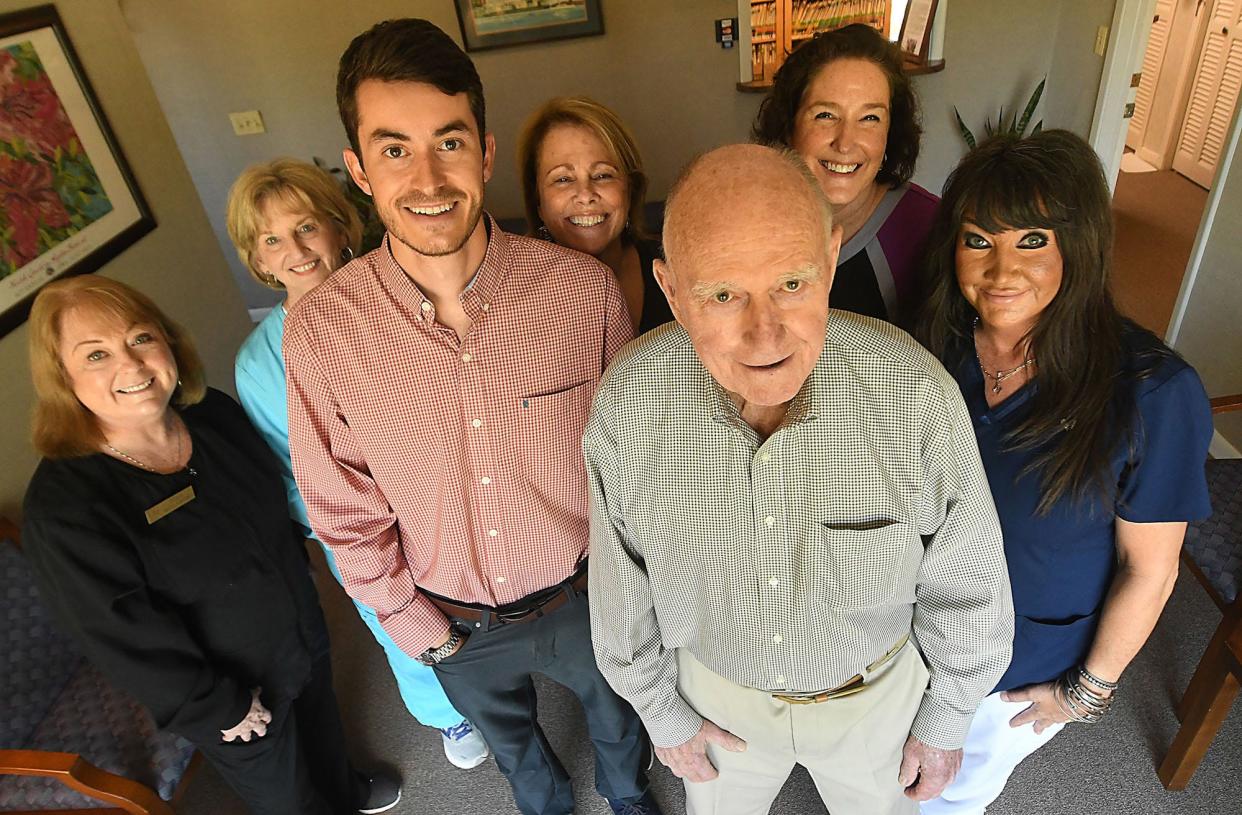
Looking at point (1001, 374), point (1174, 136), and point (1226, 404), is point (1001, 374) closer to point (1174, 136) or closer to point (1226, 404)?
point (1226, 404)

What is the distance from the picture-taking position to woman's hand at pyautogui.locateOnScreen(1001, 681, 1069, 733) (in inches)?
57.2

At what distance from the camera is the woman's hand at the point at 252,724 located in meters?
1.66

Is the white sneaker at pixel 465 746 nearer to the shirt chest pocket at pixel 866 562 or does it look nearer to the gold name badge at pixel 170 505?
the gold name badge at pixel 170 505

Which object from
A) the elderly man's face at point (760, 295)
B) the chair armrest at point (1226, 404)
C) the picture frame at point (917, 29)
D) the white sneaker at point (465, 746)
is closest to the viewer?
the elderly man's face at point (760, 295)

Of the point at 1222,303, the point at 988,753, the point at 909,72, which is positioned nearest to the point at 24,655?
the point at 988,753

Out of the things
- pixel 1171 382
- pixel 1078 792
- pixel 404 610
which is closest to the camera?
pixel 1171 382

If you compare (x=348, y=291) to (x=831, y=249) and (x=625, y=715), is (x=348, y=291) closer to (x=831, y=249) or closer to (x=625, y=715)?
(x=831, y=249)

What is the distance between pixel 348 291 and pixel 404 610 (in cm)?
69

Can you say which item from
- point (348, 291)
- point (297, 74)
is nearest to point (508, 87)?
point (297, 74)

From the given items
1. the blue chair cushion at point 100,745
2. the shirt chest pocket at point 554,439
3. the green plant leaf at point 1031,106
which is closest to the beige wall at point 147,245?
the blue chair cushion at point 100,745

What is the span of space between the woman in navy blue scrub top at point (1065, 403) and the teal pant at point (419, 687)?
1510mm

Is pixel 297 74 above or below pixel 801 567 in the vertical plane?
above

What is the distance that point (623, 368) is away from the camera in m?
1.21

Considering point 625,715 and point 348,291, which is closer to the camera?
point 348,291
